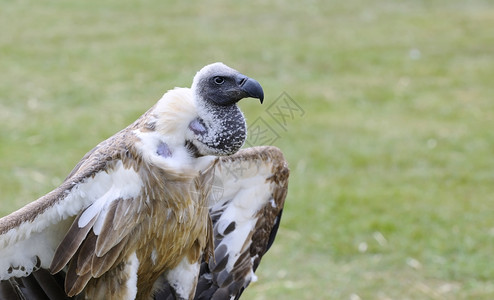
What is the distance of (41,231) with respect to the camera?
160 inches

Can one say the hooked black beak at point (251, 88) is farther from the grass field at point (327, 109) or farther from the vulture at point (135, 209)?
the grass field at point (327, 109)

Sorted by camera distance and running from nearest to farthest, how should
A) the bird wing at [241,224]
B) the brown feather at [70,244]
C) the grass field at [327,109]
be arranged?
1. the brown feather at [70,244]
2. the bird wing at [241,224]
3. the grass field at [327,109]

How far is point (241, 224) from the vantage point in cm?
505

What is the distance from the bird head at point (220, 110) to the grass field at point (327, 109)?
140 cm

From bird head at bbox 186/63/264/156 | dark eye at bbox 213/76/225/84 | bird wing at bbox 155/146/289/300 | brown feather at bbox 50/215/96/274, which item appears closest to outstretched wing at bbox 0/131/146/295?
brown feather at bbox 50/215/96/274

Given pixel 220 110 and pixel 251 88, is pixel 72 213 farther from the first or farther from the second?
pixel 251 88

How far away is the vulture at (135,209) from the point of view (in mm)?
3957

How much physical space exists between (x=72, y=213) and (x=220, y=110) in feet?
2.71

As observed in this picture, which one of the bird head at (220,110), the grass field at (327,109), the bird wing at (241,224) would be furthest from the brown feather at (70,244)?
the grass field at (327,109)

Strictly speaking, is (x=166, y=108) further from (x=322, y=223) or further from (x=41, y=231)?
(x=322, y=223)

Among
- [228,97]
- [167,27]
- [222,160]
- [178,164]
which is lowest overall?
[167,27]

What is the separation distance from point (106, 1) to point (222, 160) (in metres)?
10.5

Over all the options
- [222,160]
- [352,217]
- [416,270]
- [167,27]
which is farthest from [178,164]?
[167,27]

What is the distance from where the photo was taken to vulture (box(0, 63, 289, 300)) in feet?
13.0
